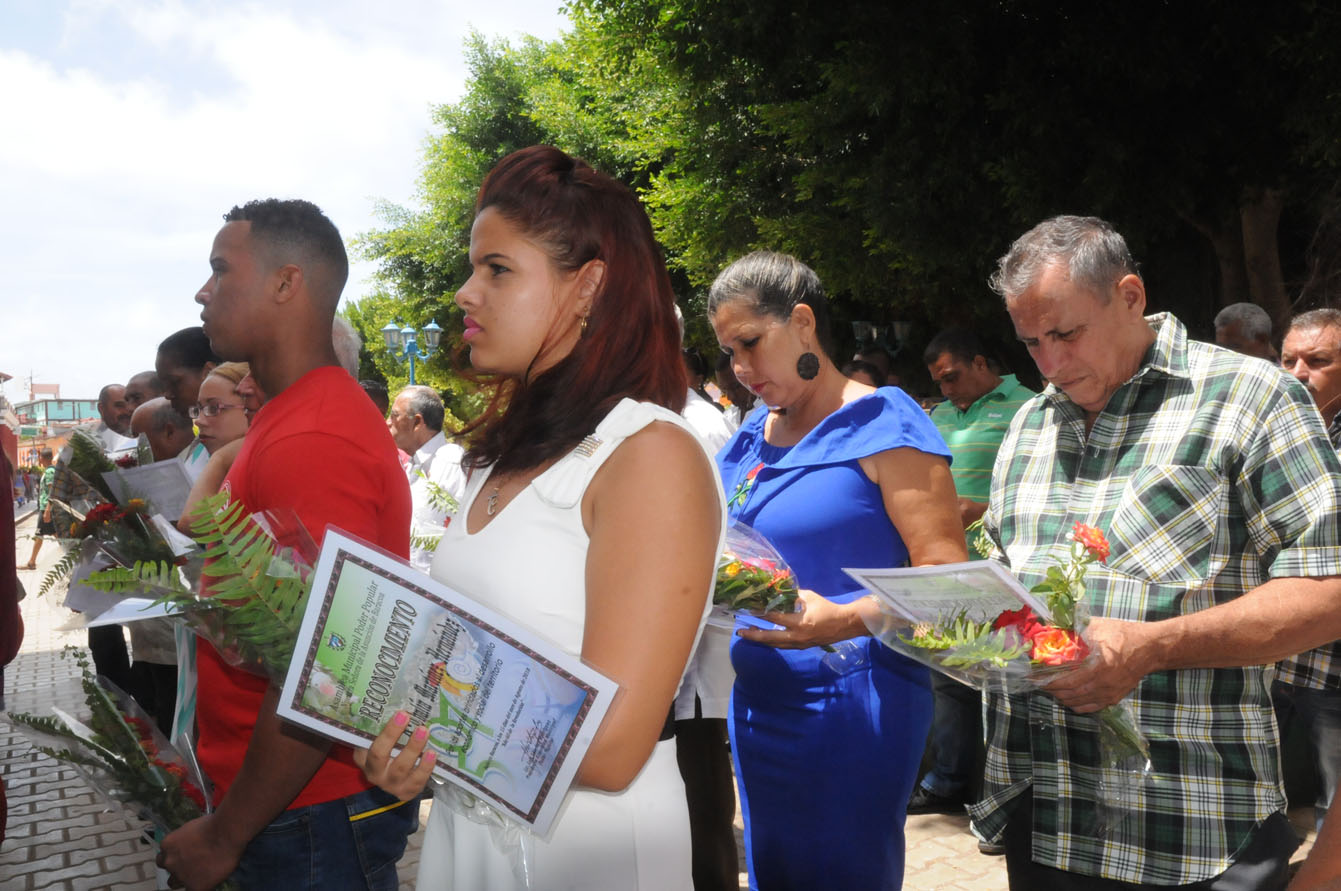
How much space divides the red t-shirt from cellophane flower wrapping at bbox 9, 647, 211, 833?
0.09 meters

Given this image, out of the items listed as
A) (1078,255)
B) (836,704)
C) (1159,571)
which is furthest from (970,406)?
(1159,571)

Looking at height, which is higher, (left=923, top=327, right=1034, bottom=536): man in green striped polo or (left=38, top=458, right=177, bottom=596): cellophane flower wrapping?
(left=923, top=327, right=1034, bottom=536): man in green striped polo

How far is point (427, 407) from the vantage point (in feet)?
24.5

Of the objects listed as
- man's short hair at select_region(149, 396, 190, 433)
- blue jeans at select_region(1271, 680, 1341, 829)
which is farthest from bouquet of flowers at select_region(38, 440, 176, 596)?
blue jeans at select_region(1271, 680, 1341, 829)

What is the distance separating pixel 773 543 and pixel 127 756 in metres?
1.65

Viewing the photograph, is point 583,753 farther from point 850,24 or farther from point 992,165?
point 850,24

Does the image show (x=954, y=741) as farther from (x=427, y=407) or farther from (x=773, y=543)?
(x=427, y=407)

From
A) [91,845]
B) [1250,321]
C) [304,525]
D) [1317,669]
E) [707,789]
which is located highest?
[1250,321]

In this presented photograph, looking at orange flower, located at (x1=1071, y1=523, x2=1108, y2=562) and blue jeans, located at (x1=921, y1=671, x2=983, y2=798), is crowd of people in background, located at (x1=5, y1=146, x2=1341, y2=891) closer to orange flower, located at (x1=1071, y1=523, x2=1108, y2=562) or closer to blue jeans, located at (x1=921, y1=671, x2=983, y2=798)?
orange flower, located at (x1=1071, y1=523, x2=1108, y2=562)

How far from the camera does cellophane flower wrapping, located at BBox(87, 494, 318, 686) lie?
4.99 feet

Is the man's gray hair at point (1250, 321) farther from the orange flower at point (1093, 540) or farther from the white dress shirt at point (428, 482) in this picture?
the orange flower at point (1093, 540)

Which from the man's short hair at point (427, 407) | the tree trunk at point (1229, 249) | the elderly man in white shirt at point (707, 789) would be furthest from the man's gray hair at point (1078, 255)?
the tree trunk at point (1229, 249)

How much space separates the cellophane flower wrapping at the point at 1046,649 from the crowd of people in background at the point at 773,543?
43 mm

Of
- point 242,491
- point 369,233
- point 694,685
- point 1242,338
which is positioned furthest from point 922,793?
point 369,233
